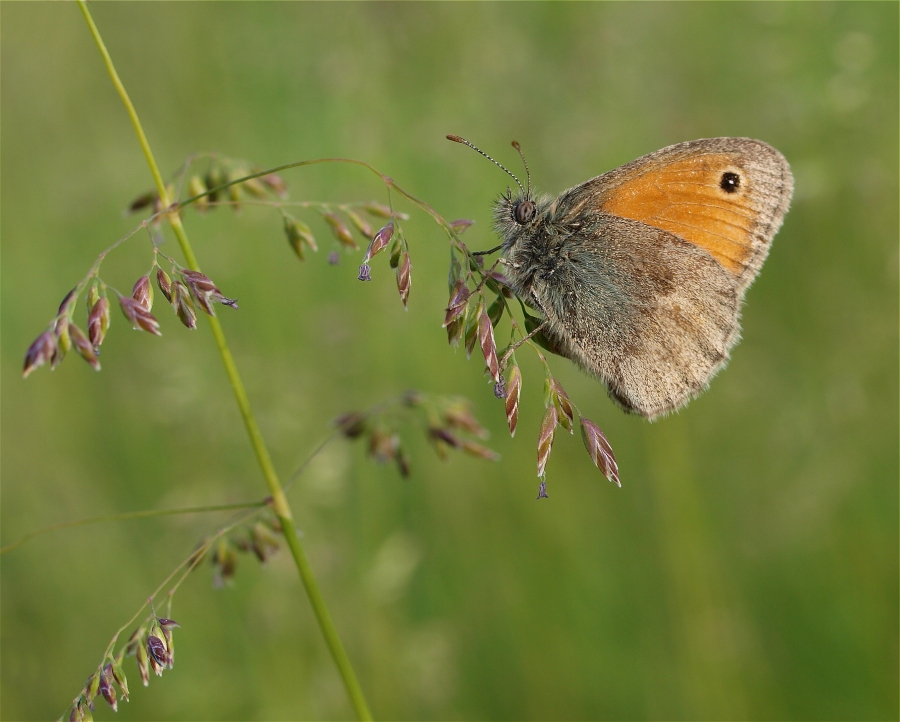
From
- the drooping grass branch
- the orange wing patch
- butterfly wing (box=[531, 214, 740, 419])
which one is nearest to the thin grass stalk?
the drooping grass branch

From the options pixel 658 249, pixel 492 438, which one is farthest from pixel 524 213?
pixel 492 438

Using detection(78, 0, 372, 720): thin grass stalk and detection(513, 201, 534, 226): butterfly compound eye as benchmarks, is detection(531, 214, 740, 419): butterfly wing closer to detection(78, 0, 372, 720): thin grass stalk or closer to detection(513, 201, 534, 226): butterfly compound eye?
detection(513, 201, 534, 226): butterfly compound eye

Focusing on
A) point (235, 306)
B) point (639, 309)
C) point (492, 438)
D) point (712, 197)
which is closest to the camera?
point (235, 306)

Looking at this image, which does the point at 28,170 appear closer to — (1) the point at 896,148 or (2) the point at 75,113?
(2) the point at 75,113

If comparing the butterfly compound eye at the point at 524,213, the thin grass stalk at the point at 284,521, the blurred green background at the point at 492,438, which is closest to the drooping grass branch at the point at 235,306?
the thin grass stalk at the point at 284,521

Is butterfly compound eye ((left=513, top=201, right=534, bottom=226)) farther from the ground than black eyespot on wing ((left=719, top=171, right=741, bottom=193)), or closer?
farther from the ground

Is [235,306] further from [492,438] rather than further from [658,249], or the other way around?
[492,438]

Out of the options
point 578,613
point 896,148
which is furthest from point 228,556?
point 896,148
